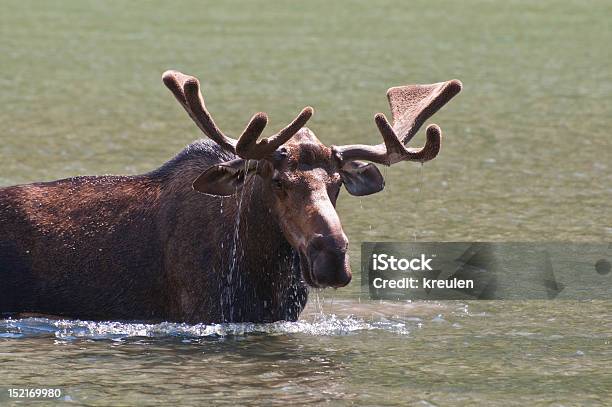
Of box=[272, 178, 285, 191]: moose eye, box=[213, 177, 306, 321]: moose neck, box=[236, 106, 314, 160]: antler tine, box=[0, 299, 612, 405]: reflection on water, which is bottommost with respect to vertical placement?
box=[0, 299, 612, 405]: reflection on water

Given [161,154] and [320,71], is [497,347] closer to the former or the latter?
[161,154]

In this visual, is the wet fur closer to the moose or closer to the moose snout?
the moose

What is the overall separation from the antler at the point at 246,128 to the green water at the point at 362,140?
1.32 metres

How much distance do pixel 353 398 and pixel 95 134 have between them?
12060 mm

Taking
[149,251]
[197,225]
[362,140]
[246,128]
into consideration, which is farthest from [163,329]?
[362,140]

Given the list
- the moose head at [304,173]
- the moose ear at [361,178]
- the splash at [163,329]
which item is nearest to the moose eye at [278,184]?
the moose head at [304,173]

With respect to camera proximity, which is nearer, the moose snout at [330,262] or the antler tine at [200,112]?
the moose snout at [330,262]

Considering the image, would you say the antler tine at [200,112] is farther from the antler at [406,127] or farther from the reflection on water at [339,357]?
the reflection on water at [339,357]

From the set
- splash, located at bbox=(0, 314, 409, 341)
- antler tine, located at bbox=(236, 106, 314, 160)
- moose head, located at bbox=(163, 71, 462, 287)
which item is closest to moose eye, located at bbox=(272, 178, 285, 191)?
moose head, located at bbox=(163, 71, 462, 287)

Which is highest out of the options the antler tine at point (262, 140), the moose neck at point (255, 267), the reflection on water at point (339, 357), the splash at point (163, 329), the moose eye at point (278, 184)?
the antler tine at point (262, 140)

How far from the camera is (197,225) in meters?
12.2

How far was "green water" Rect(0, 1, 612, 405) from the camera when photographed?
1078cm

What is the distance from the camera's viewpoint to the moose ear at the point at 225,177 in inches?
461

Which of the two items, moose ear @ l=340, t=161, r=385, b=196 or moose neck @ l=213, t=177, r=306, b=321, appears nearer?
moose neck @ l=213, t=177, r=306, b=321
